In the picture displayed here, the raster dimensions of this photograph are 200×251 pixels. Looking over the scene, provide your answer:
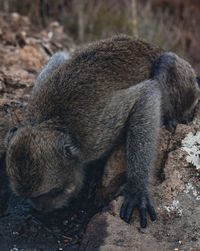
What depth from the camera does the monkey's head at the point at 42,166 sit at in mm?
4480

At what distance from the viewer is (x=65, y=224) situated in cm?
507

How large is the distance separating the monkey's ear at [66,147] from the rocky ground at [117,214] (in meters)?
0.55

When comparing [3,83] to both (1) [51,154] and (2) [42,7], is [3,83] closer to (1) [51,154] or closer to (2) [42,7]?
(1) [51,154]

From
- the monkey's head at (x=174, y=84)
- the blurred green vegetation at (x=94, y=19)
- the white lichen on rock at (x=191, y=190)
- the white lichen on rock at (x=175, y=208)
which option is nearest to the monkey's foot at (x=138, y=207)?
the white lichen on rock at (x=175, y=208)

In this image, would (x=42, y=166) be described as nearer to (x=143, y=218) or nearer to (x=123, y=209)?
(x=123, y=209)

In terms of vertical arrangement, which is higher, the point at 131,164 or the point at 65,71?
the point at 65,71

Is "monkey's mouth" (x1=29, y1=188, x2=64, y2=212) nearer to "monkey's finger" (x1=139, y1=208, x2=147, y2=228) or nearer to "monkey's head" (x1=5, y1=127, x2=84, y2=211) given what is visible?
"monkey's head" (x1=5, y1=127, x2=84, y2=211)

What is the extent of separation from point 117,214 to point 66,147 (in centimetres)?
100

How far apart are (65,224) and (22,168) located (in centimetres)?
106

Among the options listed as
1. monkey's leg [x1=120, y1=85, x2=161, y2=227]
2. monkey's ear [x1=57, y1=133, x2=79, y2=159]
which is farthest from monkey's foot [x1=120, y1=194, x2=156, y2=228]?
monkey's ear [x1=57, y1=133, x2=79, y2=159]

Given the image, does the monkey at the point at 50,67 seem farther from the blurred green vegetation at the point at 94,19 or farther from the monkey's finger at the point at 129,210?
the blurred green vegetation at the point at 94,19

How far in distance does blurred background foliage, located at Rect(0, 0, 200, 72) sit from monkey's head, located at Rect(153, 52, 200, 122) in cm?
602

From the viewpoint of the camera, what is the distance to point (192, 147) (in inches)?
206

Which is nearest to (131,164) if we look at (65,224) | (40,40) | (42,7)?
(65,224)
